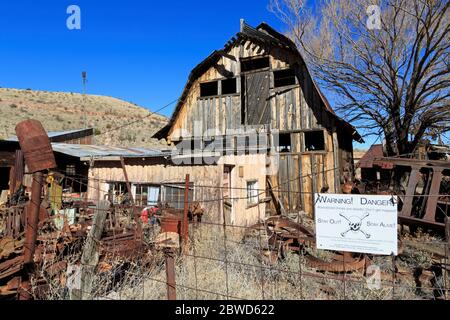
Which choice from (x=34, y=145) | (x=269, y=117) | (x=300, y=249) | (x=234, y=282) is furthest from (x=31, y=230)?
(x=269, y=117)

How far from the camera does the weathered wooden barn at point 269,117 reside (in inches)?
517

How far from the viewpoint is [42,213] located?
27.8 ft

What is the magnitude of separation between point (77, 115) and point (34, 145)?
5197 cm

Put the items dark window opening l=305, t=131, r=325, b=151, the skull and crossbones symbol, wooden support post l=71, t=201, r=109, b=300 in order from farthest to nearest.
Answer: dark window opening l=305, t=131, r=325, b=151 < wooden support post l=71, t=201, r=109, b=300 < the skull and crossbones symbol

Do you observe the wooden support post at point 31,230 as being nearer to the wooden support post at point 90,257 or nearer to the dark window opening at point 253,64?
the wooden support post at point 90,257

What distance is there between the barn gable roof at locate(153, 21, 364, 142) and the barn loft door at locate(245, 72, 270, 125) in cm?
152

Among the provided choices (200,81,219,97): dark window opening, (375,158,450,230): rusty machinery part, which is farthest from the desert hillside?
(375,158,450,230): rusty machinery part

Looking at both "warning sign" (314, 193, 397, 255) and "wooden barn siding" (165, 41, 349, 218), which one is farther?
"wooden barn siding" (165, 41, 349, 218)

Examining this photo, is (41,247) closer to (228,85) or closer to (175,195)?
(175,195)

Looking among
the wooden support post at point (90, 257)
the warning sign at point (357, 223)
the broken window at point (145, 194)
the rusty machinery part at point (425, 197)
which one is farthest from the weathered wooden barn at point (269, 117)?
the warning sign at point (357, 223)

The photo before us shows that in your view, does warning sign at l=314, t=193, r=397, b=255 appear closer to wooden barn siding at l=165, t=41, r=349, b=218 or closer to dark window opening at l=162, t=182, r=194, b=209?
dark window opening at l=162, t=182, r=194, b=209

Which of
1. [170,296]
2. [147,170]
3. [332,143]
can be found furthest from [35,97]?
[170,296]

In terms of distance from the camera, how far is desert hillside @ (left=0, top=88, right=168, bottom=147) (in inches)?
1608

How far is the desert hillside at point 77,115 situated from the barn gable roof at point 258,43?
2411 cm
